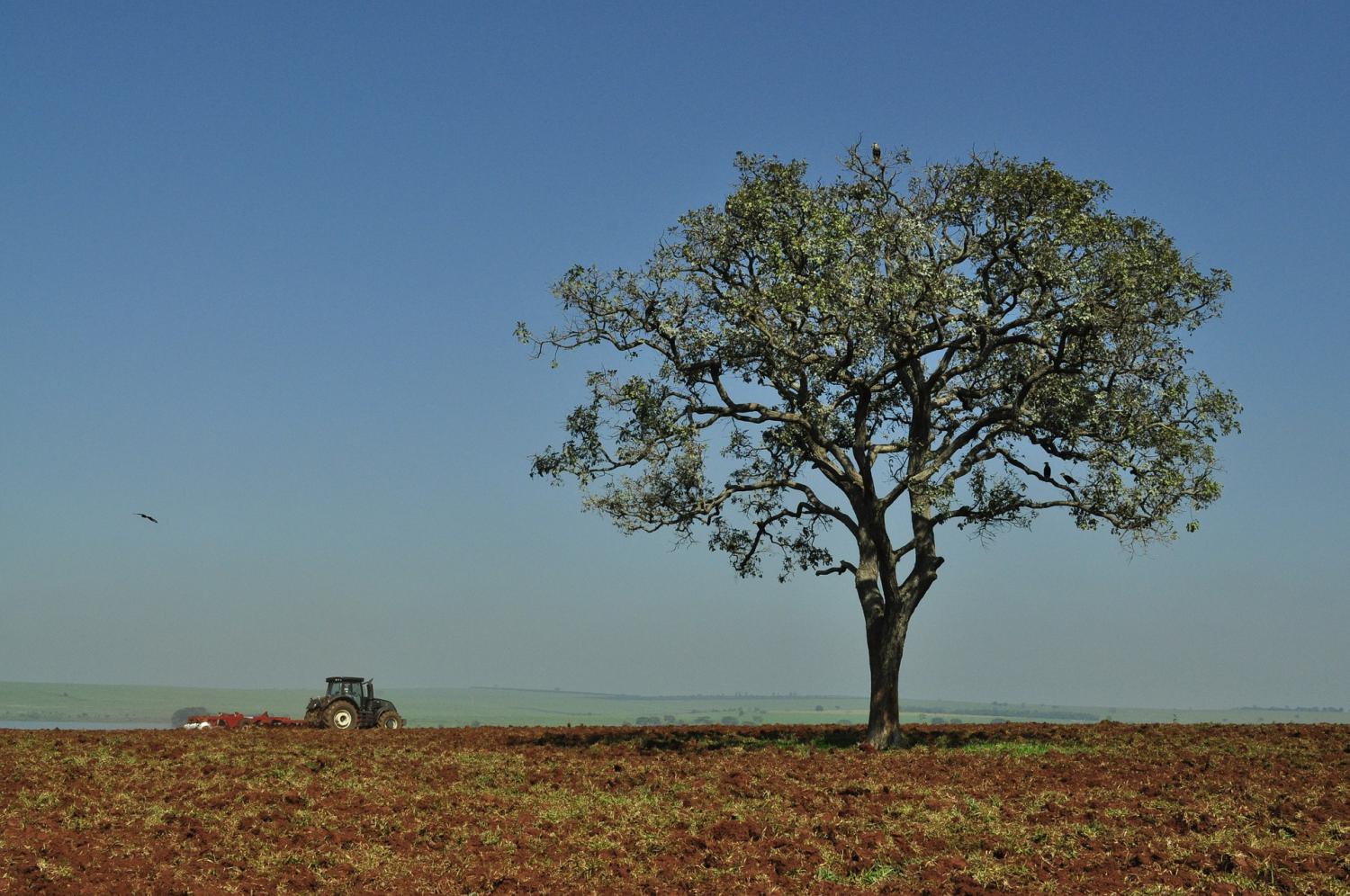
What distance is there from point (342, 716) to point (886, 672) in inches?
819

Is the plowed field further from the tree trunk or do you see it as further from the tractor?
the tractor

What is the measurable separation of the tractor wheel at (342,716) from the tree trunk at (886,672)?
1958 centimetres

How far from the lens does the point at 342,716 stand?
135 feet

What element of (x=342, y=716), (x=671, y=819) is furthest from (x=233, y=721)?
(x=671, y=819)

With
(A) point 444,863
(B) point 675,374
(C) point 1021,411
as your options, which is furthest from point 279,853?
(C) point 1021,411

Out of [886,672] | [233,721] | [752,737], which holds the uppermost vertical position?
[886,672]

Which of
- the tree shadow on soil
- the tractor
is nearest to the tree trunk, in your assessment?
the tree shadow on soil

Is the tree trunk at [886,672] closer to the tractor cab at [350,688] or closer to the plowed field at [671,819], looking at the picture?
the plowed field at [671,819]

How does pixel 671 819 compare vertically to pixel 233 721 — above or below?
above

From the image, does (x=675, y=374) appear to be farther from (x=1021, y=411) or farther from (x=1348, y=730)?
(x=1348, y=730)

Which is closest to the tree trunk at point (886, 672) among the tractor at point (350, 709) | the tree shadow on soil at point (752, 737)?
the tree shadow on soil at point (752, 737)

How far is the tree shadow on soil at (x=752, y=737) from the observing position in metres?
31.2

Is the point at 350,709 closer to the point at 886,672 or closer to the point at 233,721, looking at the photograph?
the point at 233,721

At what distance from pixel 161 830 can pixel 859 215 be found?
869 inches
